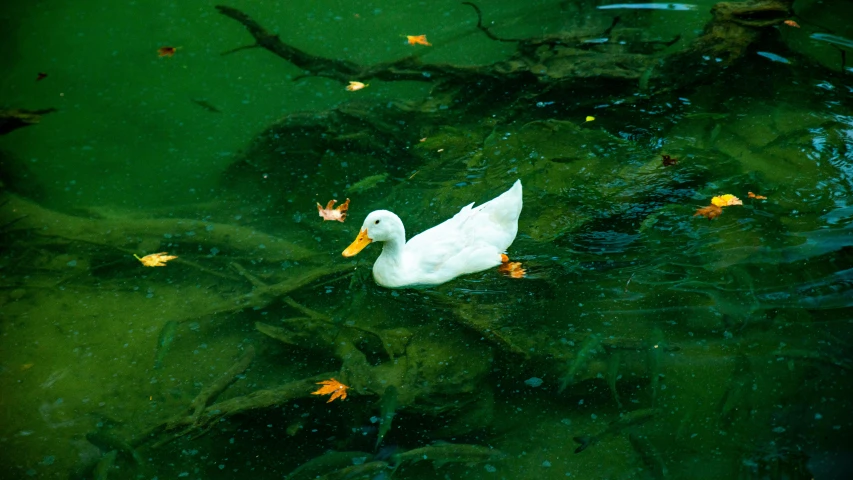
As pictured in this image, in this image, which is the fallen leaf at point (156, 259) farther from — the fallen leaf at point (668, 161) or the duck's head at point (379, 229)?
the fallen leaf at point (668, 161)

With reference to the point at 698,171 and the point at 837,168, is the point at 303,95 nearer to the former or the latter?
the point at 698,171

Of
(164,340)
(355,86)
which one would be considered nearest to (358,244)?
(164,340)

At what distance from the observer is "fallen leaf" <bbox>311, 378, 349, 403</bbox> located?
3.46 metres

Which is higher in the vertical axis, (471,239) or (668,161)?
(668,161)

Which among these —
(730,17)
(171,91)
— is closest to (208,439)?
(171,91)

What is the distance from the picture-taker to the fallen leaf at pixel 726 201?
4371mm

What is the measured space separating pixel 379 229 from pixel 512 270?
826mm

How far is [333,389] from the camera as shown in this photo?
11.5 ft

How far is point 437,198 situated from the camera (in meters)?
4.79

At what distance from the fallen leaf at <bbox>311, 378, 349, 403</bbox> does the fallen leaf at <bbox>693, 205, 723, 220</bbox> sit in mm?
2412

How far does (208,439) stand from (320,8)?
212 inches

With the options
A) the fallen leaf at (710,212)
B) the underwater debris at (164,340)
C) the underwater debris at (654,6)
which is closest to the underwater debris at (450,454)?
the underwater debris at (164,340)

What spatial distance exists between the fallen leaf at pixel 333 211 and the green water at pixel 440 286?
69mm

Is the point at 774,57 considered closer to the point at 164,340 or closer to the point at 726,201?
the point at 726,201
